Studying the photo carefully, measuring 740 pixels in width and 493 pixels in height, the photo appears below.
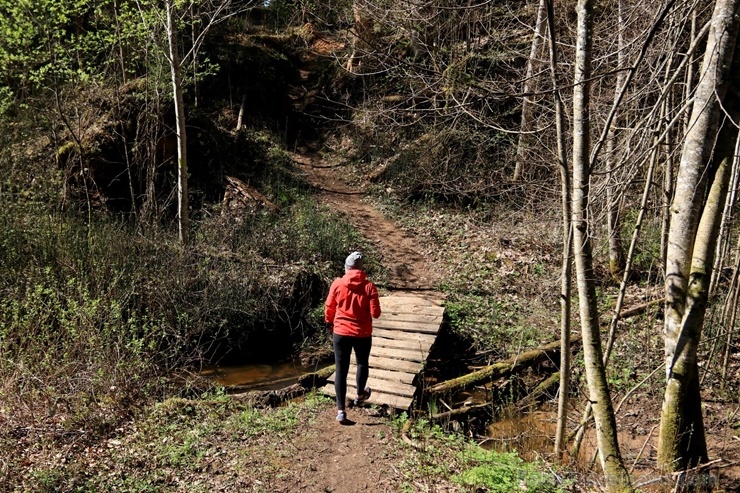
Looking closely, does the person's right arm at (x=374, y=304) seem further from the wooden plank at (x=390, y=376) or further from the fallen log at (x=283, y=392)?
the fallen log at (x=283, y=392)

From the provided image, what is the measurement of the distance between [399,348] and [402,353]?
0.20m

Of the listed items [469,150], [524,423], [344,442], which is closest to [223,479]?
[344,442]

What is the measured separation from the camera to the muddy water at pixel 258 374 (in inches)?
330

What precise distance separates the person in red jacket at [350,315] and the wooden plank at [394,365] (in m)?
1.43

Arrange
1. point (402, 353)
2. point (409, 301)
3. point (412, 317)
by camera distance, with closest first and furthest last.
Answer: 1. point (402, 353)
2. point (412, 317)
3. point (409, 301)

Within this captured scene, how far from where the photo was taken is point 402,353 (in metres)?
7.85

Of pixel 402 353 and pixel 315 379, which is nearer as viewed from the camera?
pixel 315 379

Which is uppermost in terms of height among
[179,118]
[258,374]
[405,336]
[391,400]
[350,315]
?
[179,118]

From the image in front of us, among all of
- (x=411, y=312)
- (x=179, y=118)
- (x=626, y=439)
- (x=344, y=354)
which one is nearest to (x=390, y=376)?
(x=344, y=354)

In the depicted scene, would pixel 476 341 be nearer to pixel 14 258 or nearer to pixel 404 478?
pixel 404 478

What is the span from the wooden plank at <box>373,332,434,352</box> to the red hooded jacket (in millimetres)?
2187

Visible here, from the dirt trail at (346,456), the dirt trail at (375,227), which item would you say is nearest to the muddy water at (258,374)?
the dirt trail at (346,456)

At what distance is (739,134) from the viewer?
4152mm

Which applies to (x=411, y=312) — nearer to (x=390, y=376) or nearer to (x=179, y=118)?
(x=390, y=376)
